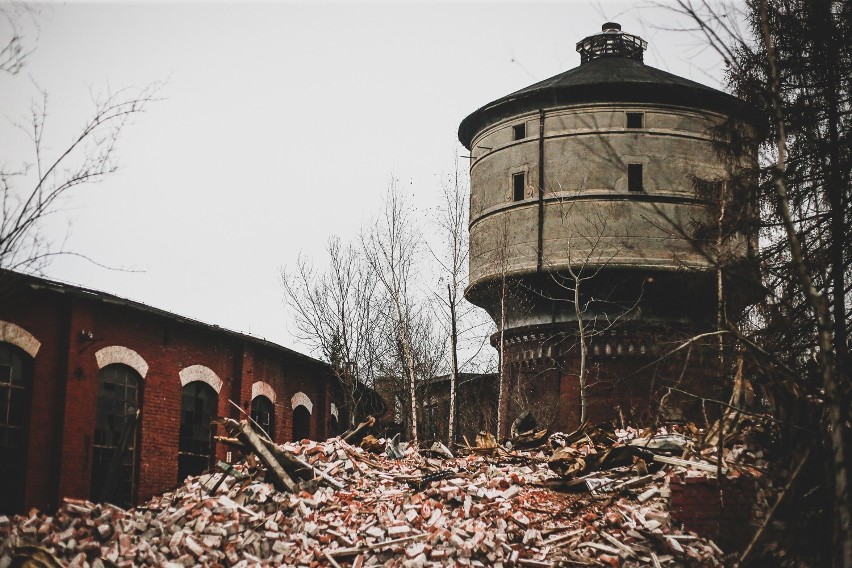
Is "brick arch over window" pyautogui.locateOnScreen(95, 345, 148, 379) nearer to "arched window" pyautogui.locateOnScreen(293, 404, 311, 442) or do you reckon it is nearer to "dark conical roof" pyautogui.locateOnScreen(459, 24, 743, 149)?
"arched window" pyautogui.locateOnScreen(293, 404, 311, 442)

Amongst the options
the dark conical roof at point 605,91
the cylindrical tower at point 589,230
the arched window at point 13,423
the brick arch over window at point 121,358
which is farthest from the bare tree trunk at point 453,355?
the arched window at point 13,423

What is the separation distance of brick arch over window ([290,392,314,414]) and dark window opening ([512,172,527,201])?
8.00 m

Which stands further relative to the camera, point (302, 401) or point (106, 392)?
point (302, 401)

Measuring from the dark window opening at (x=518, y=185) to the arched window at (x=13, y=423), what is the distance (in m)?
14.6

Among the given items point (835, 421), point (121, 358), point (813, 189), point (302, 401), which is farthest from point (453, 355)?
point (835, 421)

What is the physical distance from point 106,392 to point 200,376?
111 inches

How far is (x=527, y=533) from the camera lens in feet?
37.1

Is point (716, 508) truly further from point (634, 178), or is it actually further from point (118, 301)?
point (634, 178)

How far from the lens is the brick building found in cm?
1470

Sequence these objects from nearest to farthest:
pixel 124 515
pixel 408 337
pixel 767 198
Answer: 1. pixel 124 515
2. pixel 767 198
3. pixel 408 337

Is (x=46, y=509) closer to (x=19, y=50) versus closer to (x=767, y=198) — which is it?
(x=19, y=50)

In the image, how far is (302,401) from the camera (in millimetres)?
24531

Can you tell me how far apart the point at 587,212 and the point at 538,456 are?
1083 cm

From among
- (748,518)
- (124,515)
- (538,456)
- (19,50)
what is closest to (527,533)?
(748,518)
